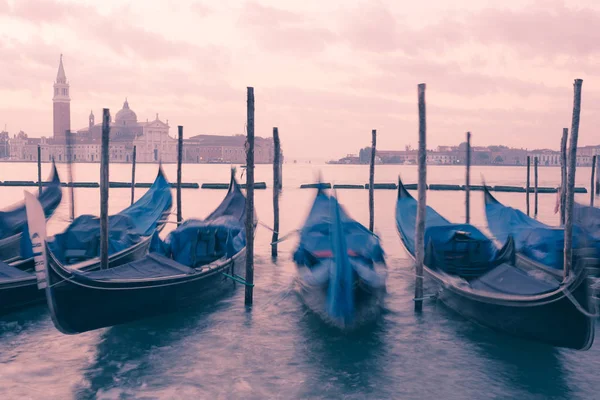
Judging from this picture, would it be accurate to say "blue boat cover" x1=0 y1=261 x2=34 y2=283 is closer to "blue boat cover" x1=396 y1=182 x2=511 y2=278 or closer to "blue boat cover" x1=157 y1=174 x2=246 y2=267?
"blue boat cover" x1=157 y1=174 x2=246 y2=267

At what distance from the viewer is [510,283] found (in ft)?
23.6

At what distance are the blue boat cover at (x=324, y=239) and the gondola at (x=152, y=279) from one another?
124cm

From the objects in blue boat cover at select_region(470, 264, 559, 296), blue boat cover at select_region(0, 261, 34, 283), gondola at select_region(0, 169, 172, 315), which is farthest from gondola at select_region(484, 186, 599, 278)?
blue boat cover at select_region(0, 261, 34, 283)

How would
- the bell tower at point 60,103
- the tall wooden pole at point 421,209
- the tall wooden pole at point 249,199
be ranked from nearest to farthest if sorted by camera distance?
1. the tall wooden pole at point 421,209
2. the tall wooden pole at point 249,199
3. the bell tower at point 60,103

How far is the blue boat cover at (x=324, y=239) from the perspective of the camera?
340 inches

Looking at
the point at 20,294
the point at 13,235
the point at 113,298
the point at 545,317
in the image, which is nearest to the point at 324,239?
the point at 113,298

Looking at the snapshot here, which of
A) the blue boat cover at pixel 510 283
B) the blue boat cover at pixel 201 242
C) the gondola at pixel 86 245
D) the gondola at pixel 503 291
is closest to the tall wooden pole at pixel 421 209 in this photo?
the gondola at pixel 503 291

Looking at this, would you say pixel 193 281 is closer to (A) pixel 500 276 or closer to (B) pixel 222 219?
(B) pixel 222 219

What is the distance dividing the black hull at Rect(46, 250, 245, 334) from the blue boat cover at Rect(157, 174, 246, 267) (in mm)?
829

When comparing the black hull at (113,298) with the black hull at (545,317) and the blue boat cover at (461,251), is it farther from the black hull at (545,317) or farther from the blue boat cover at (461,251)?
the black hull at (545,317)

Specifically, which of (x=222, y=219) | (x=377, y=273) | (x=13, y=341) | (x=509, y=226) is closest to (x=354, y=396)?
(x=377, y=273)

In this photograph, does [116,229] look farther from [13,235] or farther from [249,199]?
[249,199]

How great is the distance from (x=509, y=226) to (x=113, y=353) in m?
8.01

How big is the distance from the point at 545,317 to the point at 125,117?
12277 centimetres
